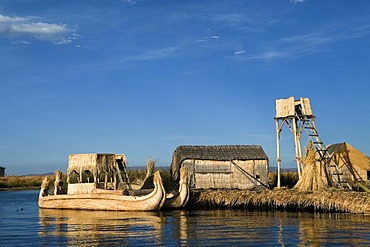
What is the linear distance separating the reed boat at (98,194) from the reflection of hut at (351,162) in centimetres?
1112

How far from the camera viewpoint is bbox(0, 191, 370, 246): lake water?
14.2m

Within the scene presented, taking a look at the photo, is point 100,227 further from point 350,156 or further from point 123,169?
point 350,156

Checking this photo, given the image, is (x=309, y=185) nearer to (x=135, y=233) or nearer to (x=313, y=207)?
(x=313, y=207)

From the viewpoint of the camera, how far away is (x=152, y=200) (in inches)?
923

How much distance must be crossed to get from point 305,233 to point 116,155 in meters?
14.1

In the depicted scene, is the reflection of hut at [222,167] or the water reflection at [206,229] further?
the reflection of hut at [222,167]

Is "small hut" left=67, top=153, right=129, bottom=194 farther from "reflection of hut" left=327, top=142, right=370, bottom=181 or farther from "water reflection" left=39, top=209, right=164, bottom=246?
"reflection of hut" left=327, top=142, right=370, bottom=181

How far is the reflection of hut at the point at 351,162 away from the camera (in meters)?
28.6

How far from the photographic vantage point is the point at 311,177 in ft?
80.0

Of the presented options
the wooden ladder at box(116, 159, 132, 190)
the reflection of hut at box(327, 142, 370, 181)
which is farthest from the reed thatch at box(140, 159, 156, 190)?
the reflection of hut at box(327, 142, 370, 181)

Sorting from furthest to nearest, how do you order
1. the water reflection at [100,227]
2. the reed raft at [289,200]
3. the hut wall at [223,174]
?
the hut wall at [223,174] → the reed raft at [289,200] → the water reflection at [100,227]

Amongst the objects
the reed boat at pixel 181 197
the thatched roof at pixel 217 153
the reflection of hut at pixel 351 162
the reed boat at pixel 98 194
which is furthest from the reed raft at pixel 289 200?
the reflection of hut at pixel 351 162

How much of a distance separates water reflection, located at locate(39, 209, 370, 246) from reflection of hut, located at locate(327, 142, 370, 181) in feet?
27.8

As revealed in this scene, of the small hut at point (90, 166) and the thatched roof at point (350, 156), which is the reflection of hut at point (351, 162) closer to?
the thatched roof at point (350, 156)
